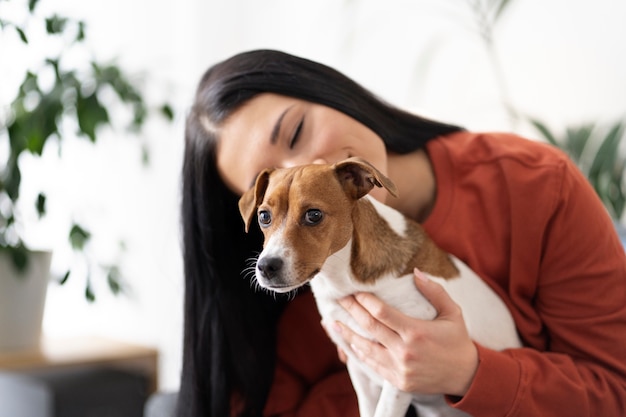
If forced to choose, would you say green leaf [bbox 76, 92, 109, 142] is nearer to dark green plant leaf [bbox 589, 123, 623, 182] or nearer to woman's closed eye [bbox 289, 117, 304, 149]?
woman's closed eye [bbox 289, 117, 304, 149]

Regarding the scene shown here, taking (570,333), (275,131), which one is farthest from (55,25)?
(570,333)

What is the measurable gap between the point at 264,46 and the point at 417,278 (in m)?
2.29

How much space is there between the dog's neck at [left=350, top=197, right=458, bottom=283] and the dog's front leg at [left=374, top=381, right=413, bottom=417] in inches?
7.2

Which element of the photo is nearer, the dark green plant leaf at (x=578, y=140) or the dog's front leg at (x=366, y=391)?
the dog's front leg at (x=366, y=391)

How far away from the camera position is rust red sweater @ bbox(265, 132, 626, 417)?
A: 3.66ft

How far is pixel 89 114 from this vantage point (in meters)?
2.24

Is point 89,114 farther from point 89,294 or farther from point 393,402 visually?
point 393,402

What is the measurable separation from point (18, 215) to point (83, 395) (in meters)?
0.75

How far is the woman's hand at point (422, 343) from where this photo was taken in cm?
106

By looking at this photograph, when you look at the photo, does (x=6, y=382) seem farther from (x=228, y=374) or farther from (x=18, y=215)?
(x=228, y=374)

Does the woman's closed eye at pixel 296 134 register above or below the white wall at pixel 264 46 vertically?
above

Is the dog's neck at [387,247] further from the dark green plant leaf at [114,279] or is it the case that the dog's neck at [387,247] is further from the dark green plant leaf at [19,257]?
the dark green plant leaf at [114,279]

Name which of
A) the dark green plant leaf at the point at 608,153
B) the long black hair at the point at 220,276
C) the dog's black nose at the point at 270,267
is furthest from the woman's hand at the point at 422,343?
the dark green plant leaf at the point at 608,153

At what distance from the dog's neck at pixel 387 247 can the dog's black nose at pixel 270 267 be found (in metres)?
0.18
